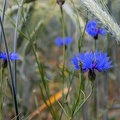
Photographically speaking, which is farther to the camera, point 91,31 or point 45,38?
point 45,38

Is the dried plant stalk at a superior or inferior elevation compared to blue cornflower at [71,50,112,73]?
superior

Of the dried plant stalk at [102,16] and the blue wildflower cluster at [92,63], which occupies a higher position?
the dried plant stalk at [102,16]

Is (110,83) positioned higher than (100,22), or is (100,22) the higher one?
(100,22)

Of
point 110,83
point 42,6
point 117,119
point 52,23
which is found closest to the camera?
point 42,6

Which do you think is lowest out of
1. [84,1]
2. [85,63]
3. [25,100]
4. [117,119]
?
[117,119]

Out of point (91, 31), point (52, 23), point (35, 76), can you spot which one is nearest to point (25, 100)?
point (35, 76)

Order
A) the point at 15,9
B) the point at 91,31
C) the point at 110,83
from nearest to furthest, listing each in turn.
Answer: the point at 91,31 → the point at 15,9 → the point at 110,83

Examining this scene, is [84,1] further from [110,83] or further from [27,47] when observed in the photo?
[110,83]

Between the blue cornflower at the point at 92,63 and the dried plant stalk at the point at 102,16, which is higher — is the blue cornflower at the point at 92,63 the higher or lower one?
the lower one

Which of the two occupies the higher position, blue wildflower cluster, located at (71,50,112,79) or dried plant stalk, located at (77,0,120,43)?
dried plant stalk, located at (77,0,120,43)

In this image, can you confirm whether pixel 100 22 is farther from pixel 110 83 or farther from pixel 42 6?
pixel 110 83

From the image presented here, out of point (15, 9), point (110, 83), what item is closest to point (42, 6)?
point (15, 9)
